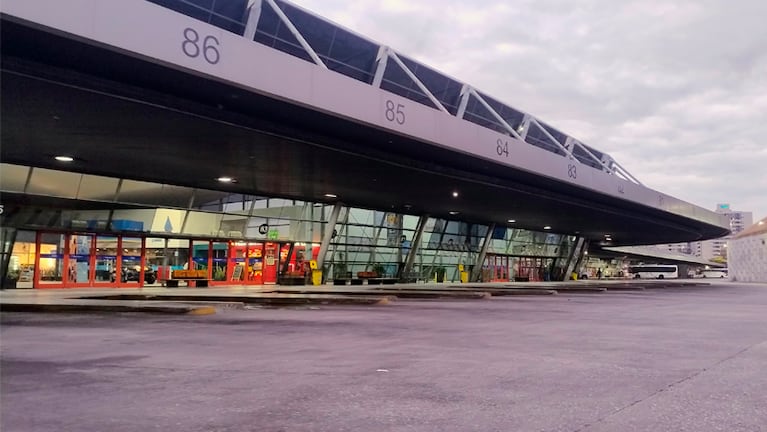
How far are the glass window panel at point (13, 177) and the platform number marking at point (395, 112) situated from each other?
16027mm

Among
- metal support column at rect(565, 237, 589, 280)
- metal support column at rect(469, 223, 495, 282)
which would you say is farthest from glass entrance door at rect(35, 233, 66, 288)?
metal support column at rect(565, 237, 589, 280)

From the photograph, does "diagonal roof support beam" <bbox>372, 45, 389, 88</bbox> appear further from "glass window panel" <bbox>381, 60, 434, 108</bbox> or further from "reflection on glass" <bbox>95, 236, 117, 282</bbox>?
"reflection on glass" <bbox>95, 236, 117, 282</bbox>

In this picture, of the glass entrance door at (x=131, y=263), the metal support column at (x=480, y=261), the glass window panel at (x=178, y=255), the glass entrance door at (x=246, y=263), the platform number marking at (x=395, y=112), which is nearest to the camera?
the platform number marking at (x=395, y=112)

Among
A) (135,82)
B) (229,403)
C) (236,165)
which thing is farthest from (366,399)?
(236,165)

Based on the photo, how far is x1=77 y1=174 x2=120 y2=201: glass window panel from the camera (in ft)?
82.3

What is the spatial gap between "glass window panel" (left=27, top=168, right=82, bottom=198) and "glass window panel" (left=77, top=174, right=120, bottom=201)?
275 millimetres

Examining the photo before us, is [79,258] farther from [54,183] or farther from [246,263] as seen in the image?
[246,263]

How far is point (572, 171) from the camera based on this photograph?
26266 millimetres

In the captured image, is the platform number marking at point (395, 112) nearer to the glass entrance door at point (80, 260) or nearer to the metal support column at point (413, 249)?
the glass entrance door at point (80, 260)

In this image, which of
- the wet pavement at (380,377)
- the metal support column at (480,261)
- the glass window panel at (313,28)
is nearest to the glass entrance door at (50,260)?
the glass window panel at (313,28)

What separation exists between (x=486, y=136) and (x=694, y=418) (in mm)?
17053

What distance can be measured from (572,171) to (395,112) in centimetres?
1247

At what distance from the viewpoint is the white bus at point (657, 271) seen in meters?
112

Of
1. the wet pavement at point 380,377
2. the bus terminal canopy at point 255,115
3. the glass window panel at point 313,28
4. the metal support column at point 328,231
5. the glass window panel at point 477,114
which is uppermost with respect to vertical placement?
the glass window panel at point 313,28
